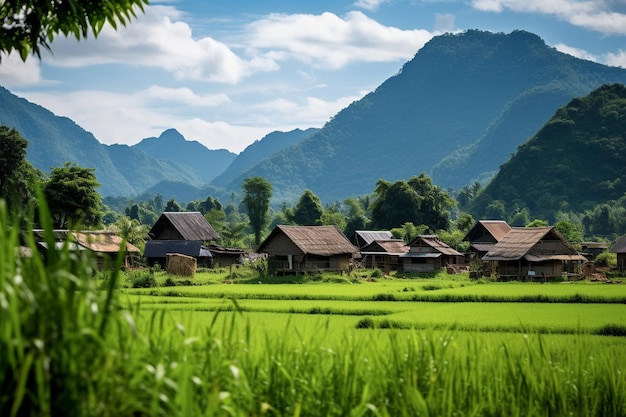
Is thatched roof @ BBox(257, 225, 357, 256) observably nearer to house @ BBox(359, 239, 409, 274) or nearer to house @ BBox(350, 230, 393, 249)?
house @ BBox(359, 239, 409, 274)

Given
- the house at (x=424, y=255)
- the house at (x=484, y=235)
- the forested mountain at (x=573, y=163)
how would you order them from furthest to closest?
the forested mountain at (x=573, y=163), the house at (x=484, y=235), the house at (x=424, y=255)

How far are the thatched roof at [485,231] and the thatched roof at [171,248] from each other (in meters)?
23.1

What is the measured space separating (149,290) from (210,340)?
26.8 metres

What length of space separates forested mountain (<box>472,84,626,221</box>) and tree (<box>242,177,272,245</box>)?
42.9m

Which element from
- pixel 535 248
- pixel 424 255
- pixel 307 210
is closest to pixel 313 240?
pixel 424 255

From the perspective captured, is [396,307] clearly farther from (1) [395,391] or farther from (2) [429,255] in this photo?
(2) [429,255]

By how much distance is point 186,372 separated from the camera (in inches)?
112

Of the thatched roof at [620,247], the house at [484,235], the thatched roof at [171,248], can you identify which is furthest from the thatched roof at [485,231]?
the thatched roof at [171,248]

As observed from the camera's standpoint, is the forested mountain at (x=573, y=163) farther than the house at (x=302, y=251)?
Yes

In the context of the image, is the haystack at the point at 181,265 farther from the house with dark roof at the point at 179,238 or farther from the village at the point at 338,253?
the house with dark roof at the point at 179,238

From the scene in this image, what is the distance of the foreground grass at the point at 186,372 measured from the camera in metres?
2.84

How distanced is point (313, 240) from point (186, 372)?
40.8 metres

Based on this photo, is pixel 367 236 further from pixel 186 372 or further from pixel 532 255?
pixel 186 372

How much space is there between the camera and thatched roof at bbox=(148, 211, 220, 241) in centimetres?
5144
